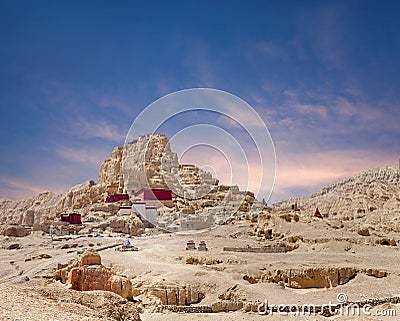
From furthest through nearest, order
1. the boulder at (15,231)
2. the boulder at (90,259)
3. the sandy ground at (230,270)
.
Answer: the boulder at (15,231), the boulder at (90,259), the sandy ground at (230,270)

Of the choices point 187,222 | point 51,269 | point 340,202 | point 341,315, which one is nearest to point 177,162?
point 187,222

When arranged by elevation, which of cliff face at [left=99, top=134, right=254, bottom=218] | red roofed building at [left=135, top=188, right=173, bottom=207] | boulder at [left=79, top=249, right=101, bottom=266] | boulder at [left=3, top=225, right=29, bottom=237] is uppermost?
cliff face at [left=99, top=134, right=254, bottom=218]

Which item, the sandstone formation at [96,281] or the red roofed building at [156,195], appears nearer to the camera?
the sandstone formation at [96,281]

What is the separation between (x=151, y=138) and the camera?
85.3 metres

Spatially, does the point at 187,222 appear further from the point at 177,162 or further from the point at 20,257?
the point at 177,162

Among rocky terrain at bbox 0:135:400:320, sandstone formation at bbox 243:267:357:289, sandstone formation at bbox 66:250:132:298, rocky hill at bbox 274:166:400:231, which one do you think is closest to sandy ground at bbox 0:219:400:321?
rocky terrain at bbox 0:135:400:320

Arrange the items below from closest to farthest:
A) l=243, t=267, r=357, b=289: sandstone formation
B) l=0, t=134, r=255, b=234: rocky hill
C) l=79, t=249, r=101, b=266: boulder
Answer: l=79, t=249, r=101, b=266: boulder < l=243, t=267, r=357, b=289: sandstone formation < l=0, t=134, r=255, b=234: rocky hill

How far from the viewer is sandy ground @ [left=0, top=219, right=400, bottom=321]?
51.7ft

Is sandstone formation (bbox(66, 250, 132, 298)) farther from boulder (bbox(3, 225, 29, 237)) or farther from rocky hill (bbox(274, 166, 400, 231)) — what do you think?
rocky hill (bbox(274, 166, 400, 231))

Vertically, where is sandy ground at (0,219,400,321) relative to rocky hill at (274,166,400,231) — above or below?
below

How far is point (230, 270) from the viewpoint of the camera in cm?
2259

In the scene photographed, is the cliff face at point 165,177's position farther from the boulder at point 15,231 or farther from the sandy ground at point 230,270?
the sandy ground at point 230,270

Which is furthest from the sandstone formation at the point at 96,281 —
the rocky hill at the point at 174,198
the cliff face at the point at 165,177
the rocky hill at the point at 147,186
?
the cliff face at the point at 165,177

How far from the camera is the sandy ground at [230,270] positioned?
15758 millimetres
